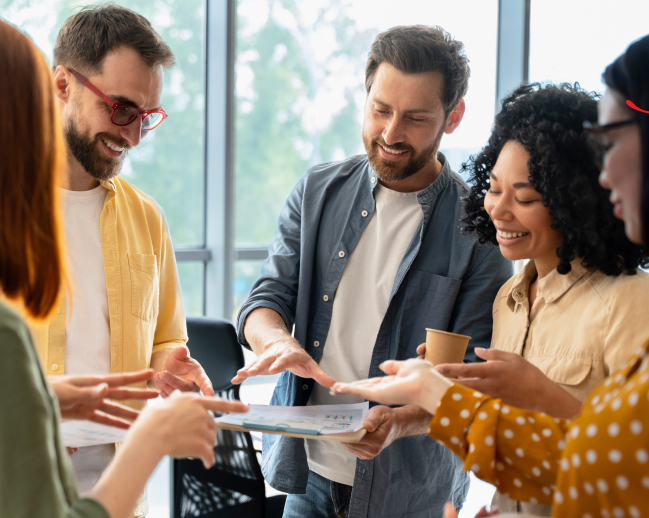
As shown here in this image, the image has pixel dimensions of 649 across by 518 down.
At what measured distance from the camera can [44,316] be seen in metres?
0.96

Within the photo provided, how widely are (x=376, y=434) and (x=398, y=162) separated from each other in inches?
35.2

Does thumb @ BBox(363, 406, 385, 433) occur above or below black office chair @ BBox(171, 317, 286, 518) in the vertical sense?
above

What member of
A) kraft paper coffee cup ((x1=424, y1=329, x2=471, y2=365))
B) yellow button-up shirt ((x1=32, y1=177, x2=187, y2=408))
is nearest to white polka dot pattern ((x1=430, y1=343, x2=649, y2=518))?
kraft paper coffee cup ((x1=424, y1=329, x2=471, y2=365))

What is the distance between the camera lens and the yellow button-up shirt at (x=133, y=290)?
161 cm

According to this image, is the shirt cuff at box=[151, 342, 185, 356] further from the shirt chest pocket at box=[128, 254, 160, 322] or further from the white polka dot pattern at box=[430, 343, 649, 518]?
the white polka dot pattern at box=[430, 343, 649, 518]

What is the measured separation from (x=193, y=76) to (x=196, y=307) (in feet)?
6.04

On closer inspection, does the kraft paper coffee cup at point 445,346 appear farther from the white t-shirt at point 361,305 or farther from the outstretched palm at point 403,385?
the white t-shirt at point 361,305

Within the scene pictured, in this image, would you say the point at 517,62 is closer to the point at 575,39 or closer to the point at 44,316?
the point at 575,39

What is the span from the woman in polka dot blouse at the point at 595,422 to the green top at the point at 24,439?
66cm

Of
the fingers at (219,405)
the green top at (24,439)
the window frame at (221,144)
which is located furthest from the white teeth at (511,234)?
the window frame at (221,144)

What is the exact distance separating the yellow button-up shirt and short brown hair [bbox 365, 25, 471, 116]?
0.95 m

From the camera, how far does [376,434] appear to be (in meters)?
1.40

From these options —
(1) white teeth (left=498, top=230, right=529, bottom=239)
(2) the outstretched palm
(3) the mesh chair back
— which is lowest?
(3) the mesh chair back

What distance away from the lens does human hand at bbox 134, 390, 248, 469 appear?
2.89 feet
